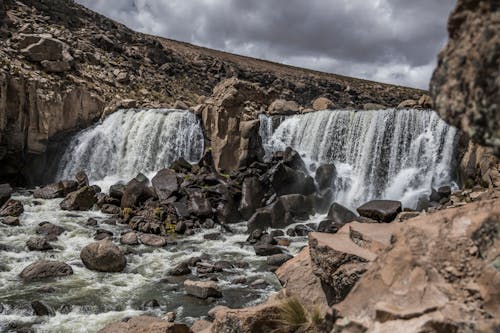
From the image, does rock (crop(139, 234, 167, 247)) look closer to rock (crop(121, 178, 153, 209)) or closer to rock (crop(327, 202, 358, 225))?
rock (crop(121, 178, 153, 209))

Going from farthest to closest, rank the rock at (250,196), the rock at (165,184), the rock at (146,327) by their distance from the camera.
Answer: the rock at (165,184) < the rock at (250,196) < the rock at (146,327)

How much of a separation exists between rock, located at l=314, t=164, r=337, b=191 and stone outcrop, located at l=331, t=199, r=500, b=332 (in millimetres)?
20318

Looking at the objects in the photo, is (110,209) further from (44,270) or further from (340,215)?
(340,215)

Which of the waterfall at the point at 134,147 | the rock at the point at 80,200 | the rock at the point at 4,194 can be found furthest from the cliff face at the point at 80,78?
the rock at the point at 80,200

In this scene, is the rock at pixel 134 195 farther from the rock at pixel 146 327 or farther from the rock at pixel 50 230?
the rock at pixel 146 327

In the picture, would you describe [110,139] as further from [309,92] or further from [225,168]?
[309,92]

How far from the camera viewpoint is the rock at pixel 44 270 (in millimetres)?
13111

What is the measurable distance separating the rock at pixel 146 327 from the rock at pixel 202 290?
145 inches

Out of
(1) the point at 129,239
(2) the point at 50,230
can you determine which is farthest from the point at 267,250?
(2) the point at 50,230

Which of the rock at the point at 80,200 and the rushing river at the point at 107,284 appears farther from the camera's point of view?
the rock at the point at 80,200

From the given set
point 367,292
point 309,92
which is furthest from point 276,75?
point 367,292

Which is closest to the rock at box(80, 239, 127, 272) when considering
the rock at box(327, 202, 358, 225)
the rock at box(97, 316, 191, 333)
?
the rock at box(97, 316, 191, 333)

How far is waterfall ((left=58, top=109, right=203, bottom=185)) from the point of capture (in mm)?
28984

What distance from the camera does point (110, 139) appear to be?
30062mm
